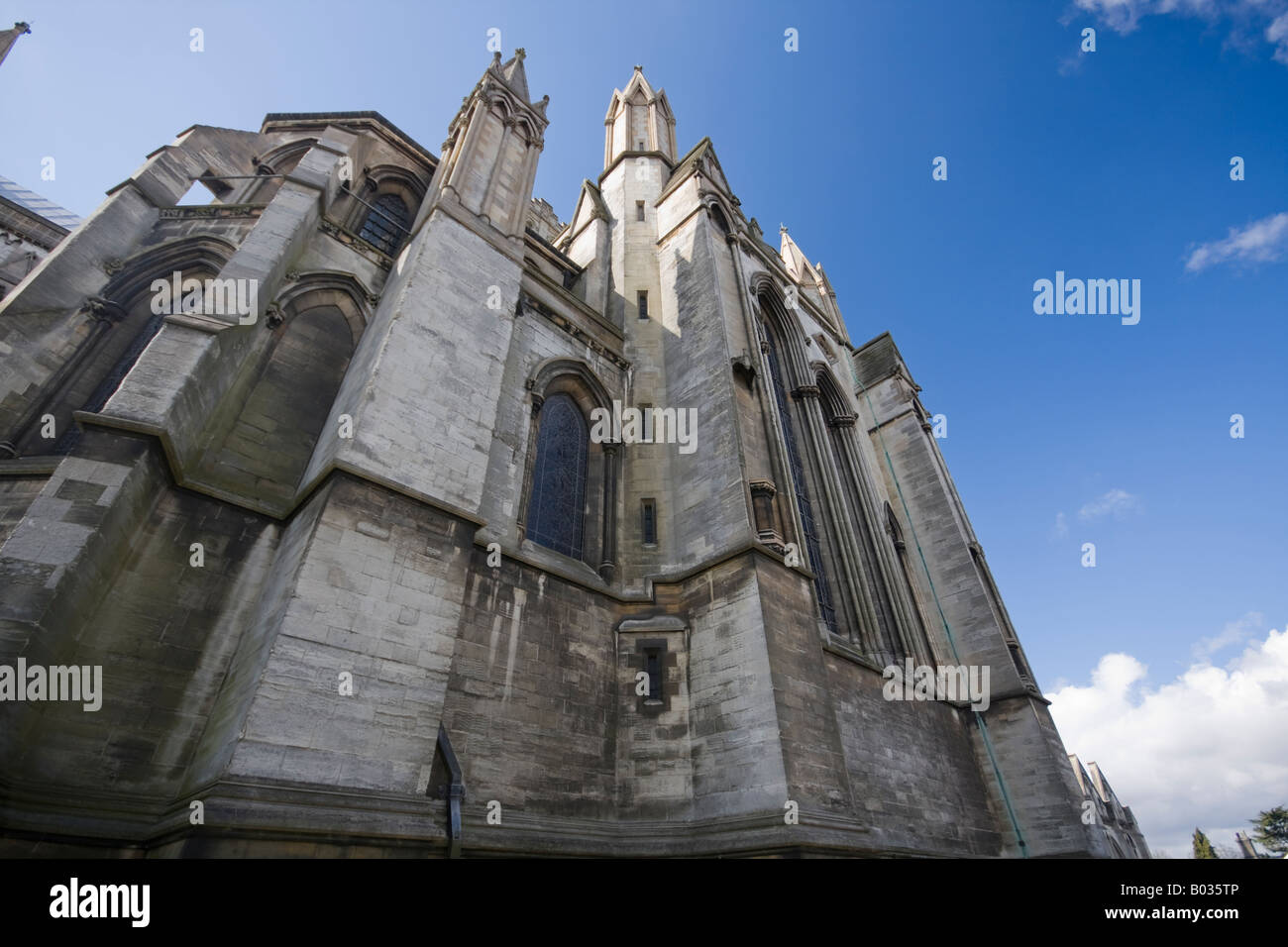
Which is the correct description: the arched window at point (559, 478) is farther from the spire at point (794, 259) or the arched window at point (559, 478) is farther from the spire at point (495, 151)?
the spire at point (794, 259)

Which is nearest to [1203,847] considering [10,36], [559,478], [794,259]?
[794,259]

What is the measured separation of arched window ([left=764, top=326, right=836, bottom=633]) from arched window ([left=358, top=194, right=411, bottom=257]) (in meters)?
8.69

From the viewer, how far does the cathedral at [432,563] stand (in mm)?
5168

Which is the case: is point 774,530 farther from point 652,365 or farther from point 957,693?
point 957,693

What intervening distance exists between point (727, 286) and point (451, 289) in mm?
6347

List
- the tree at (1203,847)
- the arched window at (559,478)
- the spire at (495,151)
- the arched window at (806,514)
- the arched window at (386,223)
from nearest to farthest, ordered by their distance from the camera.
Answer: the arched window at (559,478) → the spire at (495,151) → the arched window at (806,514) → the arched window at (386,223) → the tree at (1203,847)

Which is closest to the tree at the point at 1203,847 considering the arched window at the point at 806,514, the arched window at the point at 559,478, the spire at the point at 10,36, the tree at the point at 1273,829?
the tree at the point at 1273,829

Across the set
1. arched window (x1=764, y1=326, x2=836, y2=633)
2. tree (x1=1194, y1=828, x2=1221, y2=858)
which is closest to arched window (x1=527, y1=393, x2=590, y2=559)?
arched window (x1=764, y1=326, x2=836, y2=633)

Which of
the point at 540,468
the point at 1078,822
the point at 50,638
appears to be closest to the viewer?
the point at 50,638

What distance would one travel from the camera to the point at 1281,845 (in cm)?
3919

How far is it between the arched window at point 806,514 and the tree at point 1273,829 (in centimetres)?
5121

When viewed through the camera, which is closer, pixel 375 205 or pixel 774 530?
pixel 774 530

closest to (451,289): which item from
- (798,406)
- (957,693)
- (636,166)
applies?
(798,406)

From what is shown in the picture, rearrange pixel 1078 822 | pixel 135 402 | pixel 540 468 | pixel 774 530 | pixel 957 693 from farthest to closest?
pixel 957 693
pixel 1078 822
pixel 540 468
pixel 774 530
pixel 135 402
